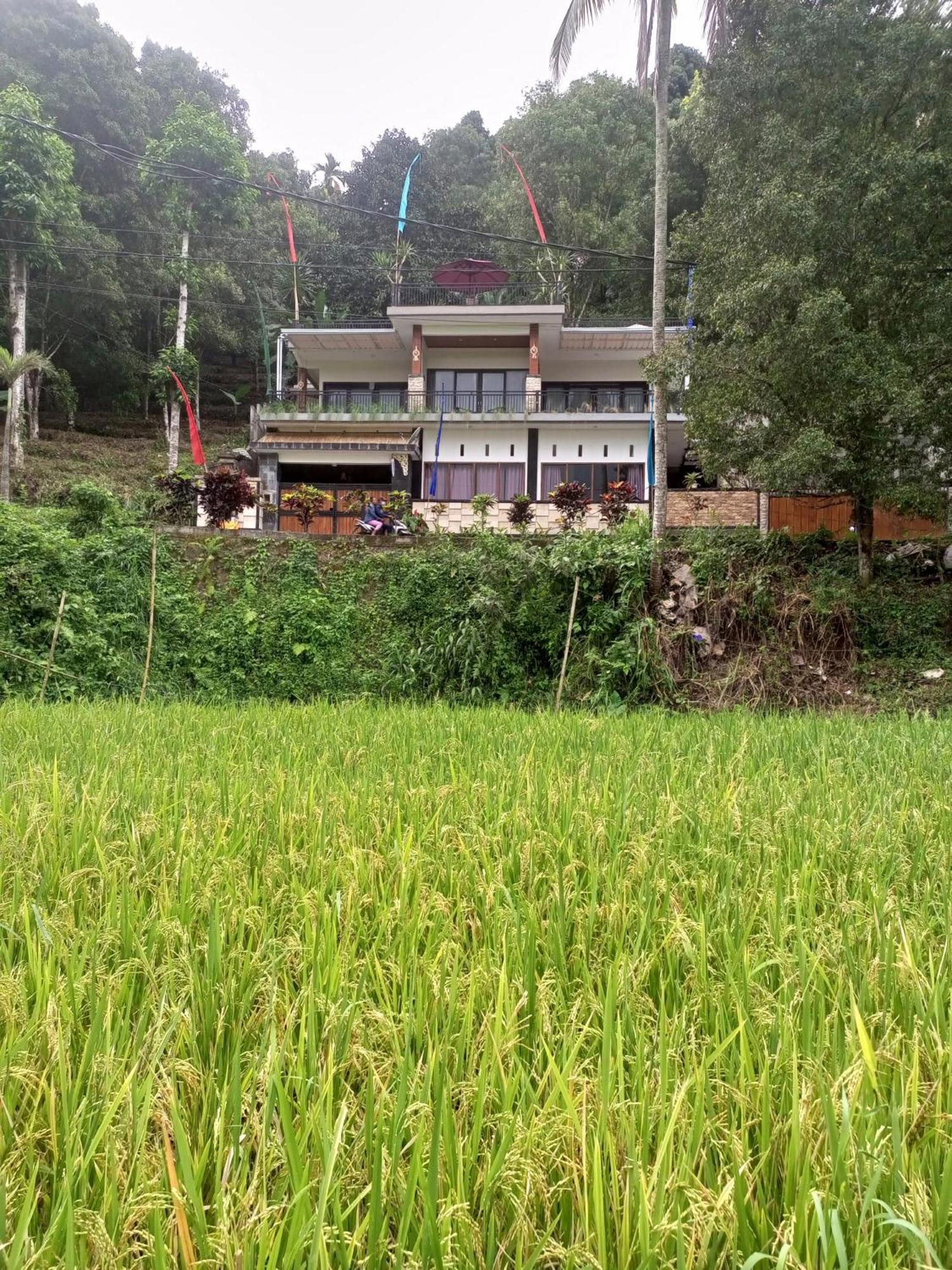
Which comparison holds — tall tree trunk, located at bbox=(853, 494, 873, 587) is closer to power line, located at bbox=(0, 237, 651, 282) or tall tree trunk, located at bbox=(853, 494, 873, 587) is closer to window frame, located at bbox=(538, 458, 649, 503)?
window frame, located at bbox=(538, 458, 649, 503)

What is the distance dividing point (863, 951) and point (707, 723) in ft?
17.4

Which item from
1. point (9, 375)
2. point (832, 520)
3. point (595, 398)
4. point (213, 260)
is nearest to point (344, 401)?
point (595, 398)

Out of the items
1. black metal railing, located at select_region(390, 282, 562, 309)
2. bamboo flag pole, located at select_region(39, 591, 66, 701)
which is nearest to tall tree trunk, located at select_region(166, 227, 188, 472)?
black metal railing, located at select_region(390, 282, 562, 309)

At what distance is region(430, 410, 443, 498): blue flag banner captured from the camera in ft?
71.6

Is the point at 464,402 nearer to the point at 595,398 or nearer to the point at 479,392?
the point at 479,392

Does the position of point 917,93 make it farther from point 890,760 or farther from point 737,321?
point 890,760

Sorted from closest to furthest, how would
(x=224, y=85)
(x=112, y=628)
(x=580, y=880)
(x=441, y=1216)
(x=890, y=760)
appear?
(x=441, y=1216)
(x=580, y=880)
(x=890, y=760)
(x=112, y=628)
(x=224, y=85)

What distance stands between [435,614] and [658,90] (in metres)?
9.38

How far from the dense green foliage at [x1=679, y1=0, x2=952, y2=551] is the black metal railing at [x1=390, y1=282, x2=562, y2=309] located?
12417 millimetres

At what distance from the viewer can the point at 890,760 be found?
15.9 feet

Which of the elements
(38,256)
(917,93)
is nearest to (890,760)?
(917,93)

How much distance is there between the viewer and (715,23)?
11.9 m

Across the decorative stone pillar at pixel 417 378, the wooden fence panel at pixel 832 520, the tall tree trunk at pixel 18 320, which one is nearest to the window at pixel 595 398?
the decorative stone pillar at pixel 417 378

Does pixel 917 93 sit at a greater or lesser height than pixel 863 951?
greater
